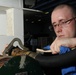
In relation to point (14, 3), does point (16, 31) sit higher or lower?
lower

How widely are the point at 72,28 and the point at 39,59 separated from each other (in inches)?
13.7

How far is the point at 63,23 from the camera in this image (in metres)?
0.64

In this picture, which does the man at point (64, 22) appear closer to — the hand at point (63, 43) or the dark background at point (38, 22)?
the hand at point (63, 43)

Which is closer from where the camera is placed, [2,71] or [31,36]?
[2,71]

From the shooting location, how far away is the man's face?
2.12 feet

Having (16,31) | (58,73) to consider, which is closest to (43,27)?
(16,31)

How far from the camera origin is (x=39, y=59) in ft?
1.40

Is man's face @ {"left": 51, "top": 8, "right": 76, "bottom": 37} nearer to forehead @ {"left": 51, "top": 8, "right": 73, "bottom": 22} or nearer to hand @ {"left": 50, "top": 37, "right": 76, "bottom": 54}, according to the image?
forehead @ {"left": 51, "top": 8, "right": 73, "bottom": 22}

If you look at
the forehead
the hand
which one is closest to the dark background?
the forehead

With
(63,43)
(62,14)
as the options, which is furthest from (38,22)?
(63,43)

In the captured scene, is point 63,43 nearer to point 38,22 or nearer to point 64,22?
point 64,22

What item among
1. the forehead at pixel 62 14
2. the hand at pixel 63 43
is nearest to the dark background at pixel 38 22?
the forehead at pixel 62 14

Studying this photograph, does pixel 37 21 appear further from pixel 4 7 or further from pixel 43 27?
pixel 4 7

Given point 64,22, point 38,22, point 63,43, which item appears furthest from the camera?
point 38,22
